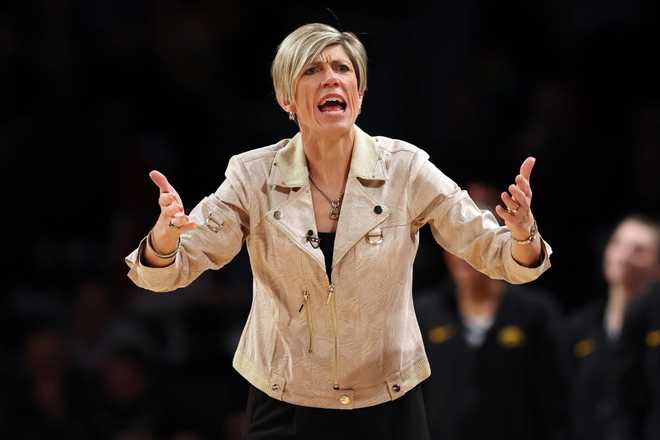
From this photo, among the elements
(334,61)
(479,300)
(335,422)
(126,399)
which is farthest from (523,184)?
(126,399)

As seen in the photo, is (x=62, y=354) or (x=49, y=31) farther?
(x=49, y=31)

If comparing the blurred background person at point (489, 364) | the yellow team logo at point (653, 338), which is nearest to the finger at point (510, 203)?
the blurred background person at point (489, 364)

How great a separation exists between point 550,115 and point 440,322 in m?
2.46

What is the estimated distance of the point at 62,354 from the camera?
24.2 ft

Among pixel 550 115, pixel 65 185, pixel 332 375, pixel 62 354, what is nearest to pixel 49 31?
pixel 65 185

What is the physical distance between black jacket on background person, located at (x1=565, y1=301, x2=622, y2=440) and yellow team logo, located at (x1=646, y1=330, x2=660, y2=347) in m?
0.33

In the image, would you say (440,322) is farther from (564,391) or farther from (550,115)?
(550,115)

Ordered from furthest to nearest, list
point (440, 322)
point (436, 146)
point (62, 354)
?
1. point (436, 146)
2. point (62, 354)
3. point (440, 322)

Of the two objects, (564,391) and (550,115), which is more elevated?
(550,115)

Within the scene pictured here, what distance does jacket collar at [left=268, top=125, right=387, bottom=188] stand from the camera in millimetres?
3910

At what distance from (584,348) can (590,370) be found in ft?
0.46

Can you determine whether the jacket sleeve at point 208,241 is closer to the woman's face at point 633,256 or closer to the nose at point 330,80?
the nose at point 330,80

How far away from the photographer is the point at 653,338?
640cm

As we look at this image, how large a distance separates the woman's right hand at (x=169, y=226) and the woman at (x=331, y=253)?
0.02 meters
